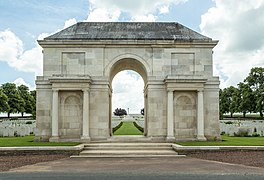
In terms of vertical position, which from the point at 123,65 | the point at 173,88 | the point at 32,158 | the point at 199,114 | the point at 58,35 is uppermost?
the point at 58,35

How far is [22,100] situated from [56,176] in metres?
77.3

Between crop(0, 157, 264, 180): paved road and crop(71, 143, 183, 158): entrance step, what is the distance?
10.6 feet

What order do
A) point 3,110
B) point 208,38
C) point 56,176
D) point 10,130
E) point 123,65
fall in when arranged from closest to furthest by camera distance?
point 56,176 < point 208,38 < point 123,65 < point 10,130 < point 3,110

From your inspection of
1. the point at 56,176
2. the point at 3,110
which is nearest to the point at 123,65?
the point at 56,176

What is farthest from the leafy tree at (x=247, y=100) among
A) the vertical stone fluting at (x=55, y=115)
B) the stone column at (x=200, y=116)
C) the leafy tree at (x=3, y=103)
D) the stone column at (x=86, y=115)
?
the vertical stone fluting at (x=55, y=115)

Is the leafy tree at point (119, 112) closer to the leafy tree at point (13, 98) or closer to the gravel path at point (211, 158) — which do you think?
the leafy tree at point (13, 98)

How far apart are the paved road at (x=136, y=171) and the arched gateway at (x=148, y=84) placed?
920 centimetres

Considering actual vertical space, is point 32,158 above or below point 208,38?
below

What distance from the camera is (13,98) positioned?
82.1 metres

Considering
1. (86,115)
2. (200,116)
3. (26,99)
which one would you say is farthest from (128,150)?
(26,99)

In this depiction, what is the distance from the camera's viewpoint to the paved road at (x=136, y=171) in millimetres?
11258

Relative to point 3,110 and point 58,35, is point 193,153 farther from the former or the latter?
point 3,110

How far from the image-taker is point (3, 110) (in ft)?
236

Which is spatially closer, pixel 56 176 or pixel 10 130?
pixel 56 176
